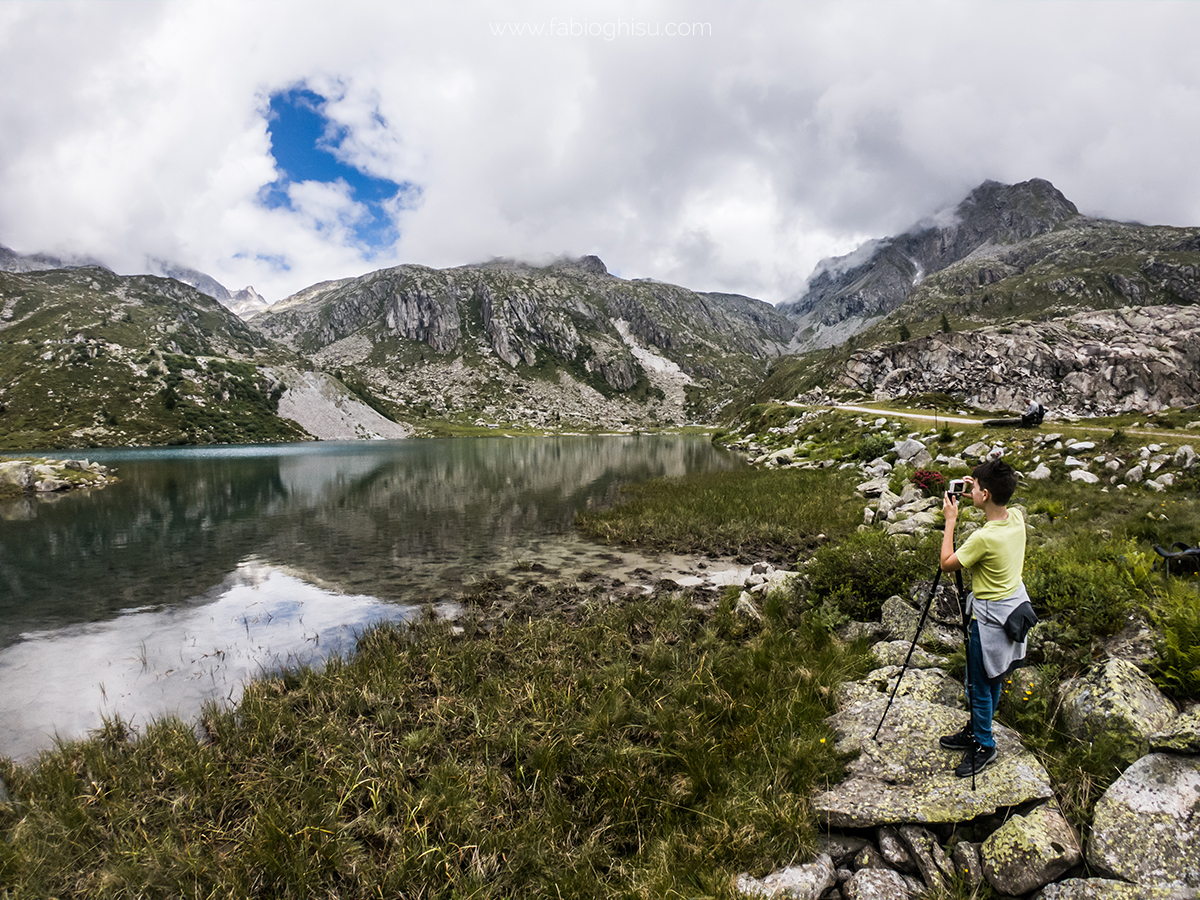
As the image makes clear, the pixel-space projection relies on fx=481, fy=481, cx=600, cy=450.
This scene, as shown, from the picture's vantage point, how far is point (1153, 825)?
12.9 ft

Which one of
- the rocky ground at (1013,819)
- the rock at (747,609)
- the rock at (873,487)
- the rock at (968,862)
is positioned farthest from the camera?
the rock at (873,487)

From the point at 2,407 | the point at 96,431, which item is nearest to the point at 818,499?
the point at 96,431

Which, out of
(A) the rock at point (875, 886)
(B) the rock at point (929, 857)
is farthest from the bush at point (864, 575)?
(A) the rock at point (875, 886)

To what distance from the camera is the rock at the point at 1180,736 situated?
4.36 meters

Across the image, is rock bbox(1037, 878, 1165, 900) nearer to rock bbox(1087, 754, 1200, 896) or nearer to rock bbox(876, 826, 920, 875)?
rock bbox(1087, 754, 1200, 896)

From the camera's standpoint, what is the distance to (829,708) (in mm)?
7180

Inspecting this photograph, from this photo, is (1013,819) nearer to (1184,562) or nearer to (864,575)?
(864,575)

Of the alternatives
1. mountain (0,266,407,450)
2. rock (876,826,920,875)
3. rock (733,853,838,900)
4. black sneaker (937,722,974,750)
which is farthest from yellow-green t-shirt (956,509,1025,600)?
mountain (0,266,407,450)

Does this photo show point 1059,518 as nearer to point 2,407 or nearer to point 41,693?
point 41,693

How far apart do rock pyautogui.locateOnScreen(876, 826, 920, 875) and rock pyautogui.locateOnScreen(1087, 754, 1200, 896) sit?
135cm

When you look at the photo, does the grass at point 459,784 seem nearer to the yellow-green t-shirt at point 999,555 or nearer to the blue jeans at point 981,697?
the blue jeans at point 981,697

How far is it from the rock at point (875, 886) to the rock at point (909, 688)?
2351mm

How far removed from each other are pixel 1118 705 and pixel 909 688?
2.26 metres

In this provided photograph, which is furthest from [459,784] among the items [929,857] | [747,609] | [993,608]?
[747,609]
